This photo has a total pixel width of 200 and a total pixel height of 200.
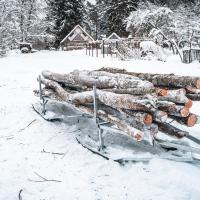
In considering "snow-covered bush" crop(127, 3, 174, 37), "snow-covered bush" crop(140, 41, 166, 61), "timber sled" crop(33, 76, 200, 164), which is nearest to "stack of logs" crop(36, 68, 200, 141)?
"timber sled" crop(33, 76, 200, 164)

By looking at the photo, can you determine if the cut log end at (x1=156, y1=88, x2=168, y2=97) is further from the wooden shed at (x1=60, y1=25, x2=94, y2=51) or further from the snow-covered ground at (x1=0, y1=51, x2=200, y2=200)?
the wooden shed at (x1=60, y1=25, x2=94, y2=51)

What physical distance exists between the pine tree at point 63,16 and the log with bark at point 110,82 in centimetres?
3926

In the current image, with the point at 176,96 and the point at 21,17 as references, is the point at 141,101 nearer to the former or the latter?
the point at 176,96

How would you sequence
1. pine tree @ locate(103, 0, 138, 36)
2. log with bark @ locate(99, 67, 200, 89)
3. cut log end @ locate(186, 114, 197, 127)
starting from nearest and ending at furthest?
cut log end @ locate(186, 114, 197, 127) < log with bark @ locate(99, 67, 200, 89) < pine tree @ locate(103, 0, 138, 36)

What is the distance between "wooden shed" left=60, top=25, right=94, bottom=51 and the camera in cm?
4266

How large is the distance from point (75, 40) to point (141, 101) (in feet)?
133

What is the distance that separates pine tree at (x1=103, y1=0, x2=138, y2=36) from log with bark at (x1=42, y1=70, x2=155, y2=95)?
1524 inches

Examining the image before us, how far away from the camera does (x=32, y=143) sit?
7.36 metres

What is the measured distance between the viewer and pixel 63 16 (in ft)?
154

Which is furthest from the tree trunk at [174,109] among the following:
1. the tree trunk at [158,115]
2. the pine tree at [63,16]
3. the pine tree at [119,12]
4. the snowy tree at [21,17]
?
the pine tree at [63,16]

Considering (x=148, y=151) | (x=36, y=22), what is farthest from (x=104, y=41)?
(x=36, y=22)

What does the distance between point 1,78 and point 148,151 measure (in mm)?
10411

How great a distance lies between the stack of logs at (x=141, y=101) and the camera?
596 centimetres

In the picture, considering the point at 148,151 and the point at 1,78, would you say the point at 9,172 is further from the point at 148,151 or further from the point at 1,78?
the point at 1,78
